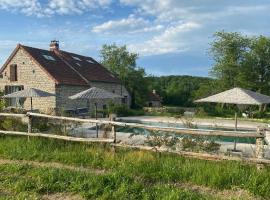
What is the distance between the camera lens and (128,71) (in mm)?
49906

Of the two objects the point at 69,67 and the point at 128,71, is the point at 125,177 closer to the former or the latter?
the point at 69,67

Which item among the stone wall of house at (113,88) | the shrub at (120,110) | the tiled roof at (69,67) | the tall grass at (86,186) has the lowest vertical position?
the tall grass at (86,186)

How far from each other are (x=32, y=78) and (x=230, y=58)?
26229mm

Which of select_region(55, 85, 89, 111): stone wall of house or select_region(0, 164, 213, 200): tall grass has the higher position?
select_region(55, 85, 89, 111): stone wall of house

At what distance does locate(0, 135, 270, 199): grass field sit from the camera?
691 cm

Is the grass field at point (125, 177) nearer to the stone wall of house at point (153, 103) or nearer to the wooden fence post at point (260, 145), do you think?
the wooden fence post at point (260, 145)

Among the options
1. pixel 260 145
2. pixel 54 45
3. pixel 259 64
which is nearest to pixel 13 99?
pixel 54 45

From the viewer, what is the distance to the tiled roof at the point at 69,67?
33.9 metres

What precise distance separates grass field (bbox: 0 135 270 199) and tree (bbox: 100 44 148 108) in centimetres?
3981

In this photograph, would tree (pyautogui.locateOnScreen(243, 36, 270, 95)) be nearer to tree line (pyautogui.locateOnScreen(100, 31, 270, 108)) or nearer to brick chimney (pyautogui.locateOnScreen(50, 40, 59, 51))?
tree line (pyautogui.locateOnScreen(100, 31, 270, 108))

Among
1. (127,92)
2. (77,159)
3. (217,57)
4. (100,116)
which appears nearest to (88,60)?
(127,92)

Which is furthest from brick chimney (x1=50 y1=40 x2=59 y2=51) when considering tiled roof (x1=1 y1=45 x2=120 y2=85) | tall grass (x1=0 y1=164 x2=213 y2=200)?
tall grass (x1=0 y1=164 x2=213 y2=200)

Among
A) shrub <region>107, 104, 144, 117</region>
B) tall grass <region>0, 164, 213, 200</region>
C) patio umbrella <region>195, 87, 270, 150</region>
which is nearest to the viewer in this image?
tall grass <region>0, 164, 213, 200</region>

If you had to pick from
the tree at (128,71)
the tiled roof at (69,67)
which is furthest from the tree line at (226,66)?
the tiled roof at (69,67)
